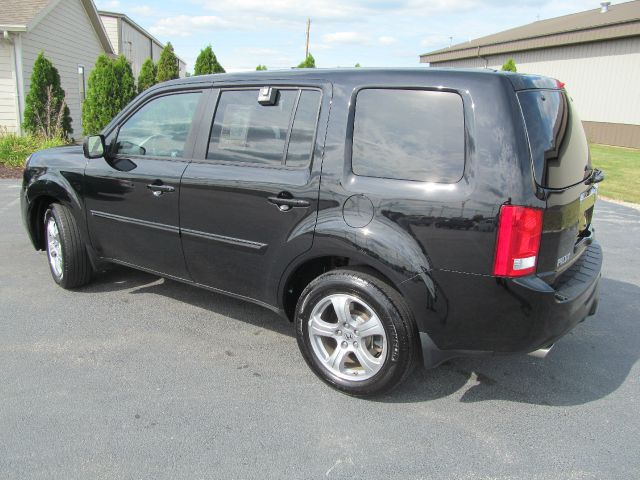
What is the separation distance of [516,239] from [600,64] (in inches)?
918

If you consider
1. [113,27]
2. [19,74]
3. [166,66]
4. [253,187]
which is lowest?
[253,187]

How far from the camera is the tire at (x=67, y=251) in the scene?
455cm

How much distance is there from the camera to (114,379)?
10.8 ft

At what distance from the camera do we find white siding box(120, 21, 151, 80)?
32625mm

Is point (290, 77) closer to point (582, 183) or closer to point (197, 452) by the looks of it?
point (582, 183)

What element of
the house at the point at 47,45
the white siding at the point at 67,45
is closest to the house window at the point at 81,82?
the house at the point at 47,45

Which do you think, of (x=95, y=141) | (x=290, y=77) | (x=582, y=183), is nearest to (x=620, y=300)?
(x=582, y=183)

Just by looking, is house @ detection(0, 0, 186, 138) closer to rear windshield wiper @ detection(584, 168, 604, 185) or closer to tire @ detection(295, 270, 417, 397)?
tire @ detection(295, 270, 417, 397)

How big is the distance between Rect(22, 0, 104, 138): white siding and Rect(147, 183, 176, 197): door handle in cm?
1334

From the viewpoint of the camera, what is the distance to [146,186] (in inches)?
154

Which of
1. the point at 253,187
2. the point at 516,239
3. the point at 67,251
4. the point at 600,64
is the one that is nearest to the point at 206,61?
the point at 600,64

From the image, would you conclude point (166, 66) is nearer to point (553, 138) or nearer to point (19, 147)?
point (19, 147)

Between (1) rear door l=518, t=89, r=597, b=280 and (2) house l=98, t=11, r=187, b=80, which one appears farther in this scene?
(2) house l=98, t=11, r=187, b=80

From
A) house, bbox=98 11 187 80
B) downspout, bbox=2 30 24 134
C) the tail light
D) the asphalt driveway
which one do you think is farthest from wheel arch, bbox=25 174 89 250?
house, bbox=98 11 187 80
